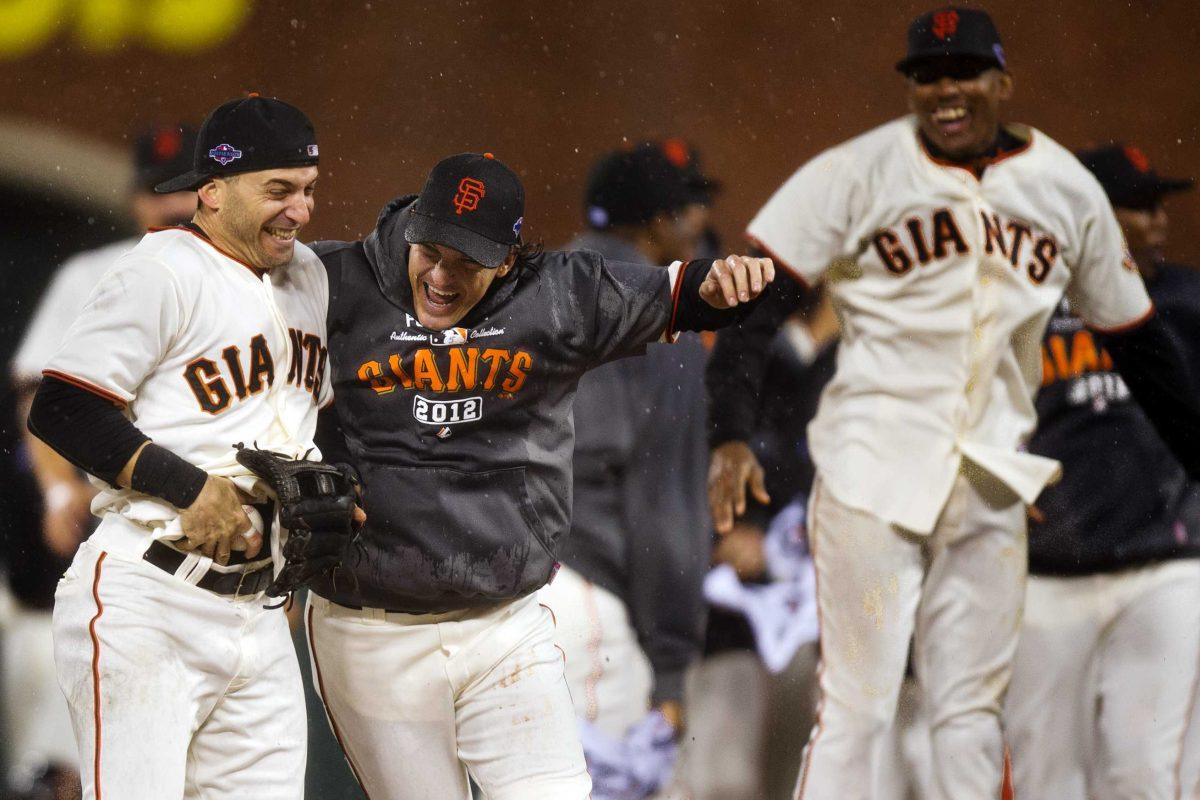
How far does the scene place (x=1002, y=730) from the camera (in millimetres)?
3520

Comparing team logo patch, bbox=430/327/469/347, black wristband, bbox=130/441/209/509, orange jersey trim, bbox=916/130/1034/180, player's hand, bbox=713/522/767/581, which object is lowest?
player's hand, bbox=713/522/767/581

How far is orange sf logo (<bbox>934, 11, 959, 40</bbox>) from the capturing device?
3.47 meters

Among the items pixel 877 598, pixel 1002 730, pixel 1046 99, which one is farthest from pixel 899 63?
pixel 1002 730

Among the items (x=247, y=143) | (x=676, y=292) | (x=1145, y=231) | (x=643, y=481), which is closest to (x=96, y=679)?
(x=247, y=143)

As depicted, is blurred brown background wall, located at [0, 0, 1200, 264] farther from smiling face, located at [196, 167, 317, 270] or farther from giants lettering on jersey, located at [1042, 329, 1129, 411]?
smiling face, located at [196, 167, 317, 270]

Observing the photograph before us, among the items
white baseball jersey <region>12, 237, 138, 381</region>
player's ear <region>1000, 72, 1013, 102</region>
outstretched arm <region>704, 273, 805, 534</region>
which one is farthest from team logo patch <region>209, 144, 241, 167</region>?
player's ear <region>1000, 72, 1013, 102</region>

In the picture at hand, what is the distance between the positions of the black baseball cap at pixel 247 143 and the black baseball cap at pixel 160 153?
1088mm

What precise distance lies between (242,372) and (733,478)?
141 centimetres

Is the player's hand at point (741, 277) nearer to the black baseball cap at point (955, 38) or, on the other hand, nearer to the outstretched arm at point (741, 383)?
the outstretched arm at point (741, 383)

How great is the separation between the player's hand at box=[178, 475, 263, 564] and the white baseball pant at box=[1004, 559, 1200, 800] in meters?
1.98

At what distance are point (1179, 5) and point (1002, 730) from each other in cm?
187

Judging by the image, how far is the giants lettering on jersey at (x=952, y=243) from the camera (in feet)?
11.2

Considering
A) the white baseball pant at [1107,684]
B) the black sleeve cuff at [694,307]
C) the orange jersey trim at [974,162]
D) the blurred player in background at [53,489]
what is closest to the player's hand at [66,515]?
the blurred player in background at [53,489]

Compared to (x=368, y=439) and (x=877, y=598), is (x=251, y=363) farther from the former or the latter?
(x=877, y=598)
